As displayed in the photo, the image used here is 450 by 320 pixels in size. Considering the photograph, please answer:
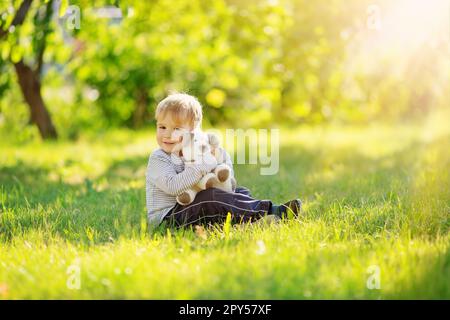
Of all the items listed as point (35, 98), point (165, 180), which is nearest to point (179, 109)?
point (165, 180)

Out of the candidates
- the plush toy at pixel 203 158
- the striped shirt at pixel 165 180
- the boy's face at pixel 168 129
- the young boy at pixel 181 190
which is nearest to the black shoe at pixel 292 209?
the young boy at pixel 181 190

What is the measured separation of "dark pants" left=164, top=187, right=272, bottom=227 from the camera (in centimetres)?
329

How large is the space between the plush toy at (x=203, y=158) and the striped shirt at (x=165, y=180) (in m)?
0.04

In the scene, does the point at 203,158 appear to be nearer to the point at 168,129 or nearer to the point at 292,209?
the point at 168,129

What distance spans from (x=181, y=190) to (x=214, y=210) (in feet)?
0.67

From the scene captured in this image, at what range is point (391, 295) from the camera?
2328 mm

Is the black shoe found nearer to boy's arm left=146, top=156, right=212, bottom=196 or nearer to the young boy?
the young boy

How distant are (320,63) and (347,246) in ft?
14.5

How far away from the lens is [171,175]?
3316 millimetres

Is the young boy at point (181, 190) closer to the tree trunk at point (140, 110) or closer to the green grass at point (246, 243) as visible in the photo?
the green grass at point (246, 243)

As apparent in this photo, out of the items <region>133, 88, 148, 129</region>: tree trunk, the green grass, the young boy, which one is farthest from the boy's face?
<region>133, 88, 148, 129</region>: tree trunk
